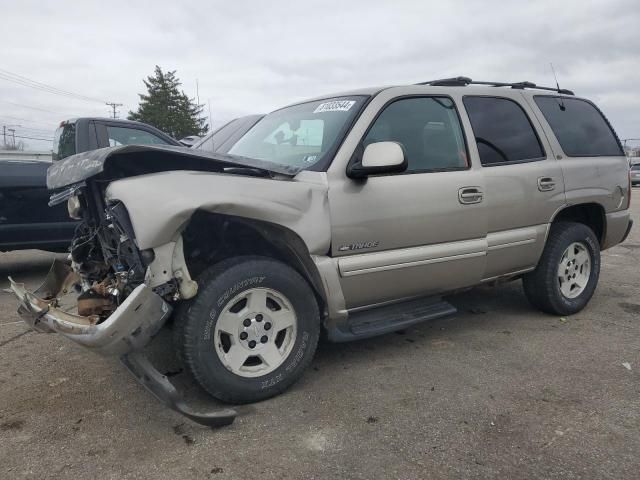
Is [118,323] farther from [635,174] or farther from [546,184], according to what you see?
[635,174]

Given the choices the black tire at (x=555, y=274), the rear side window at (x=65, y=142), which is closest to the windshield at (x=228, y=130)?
the rear side window at (x=65, y=142)

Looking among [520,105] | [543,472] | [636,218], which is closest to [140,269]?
[543,472]

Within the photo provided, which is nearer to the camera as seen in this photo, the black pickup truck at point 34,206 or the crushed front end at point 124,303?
the crushed front end at point 124,303

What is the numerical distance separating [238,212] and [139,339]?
2.62 feet

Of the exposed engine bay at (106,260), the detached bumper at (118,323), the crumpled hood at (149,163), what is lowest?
the detached bumper at (118,323)

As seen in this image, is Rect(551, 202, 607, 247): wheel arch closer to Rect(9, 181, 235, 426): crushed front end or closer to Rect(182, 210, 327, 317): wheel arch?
Rect(182, 210, 327, 317): wheel arch

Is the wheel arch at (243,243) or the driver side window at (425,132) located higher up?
the driver side window at (425,132)

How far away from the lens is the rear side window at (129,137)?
6.05m

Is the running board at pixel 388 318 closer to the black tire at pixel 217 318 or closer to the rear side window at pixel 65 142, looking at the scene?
the black tire at pixel 217 318

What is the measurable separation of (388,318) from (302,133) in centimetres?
141

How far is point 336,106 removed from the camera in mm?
3484

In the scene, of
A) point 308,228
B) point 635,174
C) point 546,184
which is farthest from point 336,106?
point 635,174

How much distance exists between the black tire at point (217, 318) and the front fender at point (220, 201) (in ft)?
0.85

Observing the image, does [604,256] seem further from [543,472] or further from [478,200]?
[543,472]
